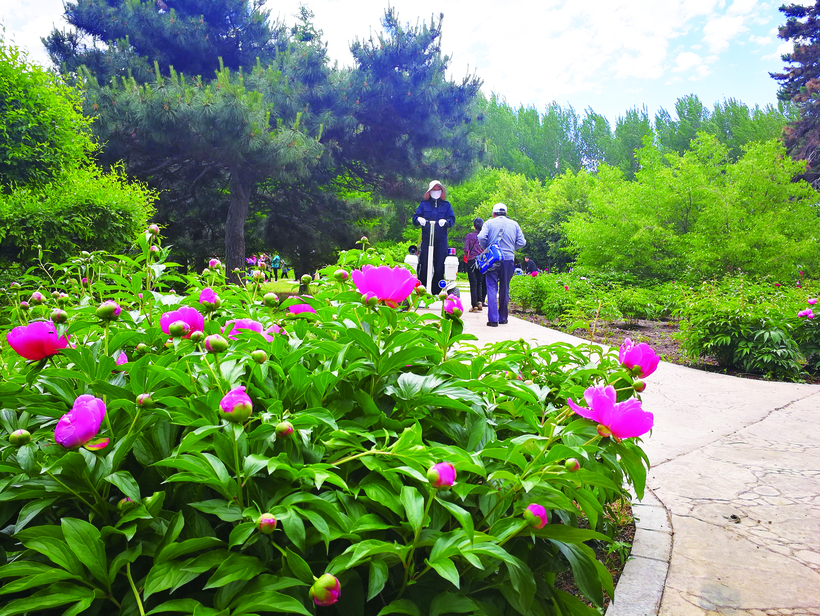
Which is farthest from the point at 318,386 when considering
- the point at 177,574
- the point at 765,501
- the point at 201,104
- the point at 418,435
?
the point at 201,104

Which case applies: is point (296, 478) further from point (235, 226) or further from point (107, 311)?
point (235, 226)

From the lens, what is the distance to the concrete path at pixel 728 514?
5.42 feet

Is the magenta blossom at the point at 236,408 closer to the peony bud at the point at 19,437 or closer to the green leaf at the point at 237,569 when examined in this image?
the green leaf at the point at 237,569

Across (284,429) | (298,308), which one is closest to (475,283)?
(298,308)

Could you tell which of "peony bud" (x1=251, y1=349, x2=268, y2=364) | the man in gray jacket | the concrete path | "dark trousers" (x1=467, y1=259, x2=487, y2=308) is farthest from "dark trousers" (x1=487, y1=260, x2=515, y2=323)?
"peony bud" (x1=251, y1=349, x2=268, y2=364)

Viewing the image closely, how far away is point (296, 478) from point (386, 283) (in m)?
0.56

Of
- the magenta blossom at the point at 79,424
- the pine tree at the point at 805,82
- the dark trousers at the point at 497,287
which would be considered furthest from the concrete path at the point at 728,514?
the pine tree at the point at 805,82

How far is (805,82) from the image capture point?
2030 centimetres

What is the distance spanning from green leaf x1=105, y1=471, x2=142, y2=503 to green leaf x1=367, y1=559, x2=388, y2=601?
425 mm

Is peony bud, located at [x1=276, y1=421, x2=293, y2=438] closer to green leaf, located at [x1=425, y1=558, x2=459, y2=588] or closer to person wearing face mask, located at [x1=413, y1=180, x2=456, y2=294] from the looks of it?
green leaf, located at [x1=425, y1=558, x2=459, y2=588]

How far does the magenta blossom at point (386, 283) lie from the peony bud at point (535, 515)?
596mm

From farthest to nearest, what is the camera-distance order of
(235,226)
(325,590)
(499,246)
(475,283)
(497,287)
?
(235,226), (475,283), (497,287), (499,246), (325,590)

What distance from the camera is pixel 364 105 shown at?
12523mm

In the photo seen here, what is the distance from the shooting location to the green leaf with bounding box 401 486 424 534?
2.86 feet
